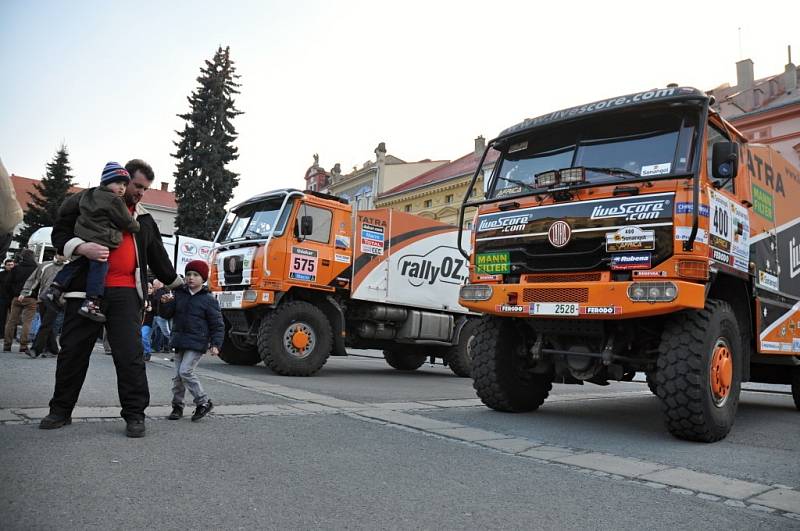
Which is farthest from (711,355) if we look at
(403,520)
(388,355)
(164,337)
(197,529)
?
(164,337)

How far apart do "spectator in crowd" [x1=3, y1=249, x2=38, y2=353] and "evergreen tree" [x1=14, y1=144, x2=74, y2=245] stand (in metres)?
37.5

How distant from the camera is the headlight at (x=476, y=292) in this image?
245 inches

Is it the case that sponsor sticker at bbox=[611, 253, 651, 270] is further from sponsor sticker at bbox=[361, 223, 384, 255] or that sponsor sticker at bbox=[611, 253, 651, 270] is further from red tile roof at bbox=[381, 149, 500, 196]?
red tile roof at bbox=[381, 149, 500, 196]

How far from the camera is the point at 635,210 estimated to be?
545 cm

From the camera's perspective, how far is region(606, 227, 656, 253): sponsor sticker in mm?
5336

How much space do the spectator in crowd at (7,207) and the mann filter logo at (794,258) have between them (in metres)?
7.68

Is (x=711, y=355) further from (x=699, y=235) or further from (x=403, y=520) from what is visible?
(x=403, y=520)

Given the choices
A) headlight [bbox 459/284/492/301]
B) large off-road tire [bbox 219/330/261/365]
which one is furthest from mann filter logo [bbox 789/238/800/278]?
large off-road tire [bbox 219/330/261/365]

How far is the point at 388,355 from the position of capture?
13844mm

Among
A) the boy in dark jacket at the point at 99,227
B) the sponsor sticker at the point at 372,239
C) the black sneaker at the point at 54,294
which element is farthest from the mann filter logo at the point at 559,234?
the sponsor sticker at the point at 372,239

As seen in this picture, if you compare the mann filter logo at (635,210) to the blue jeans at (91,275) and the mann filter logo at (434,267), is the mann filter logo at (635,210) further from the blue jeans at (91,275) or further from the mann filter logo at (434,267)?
the mann filter logo at (434,267)

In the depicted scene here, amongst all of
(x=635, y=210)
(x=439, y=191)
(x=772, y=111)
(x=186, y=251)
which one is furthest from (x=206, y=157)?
(x=635, y=210)

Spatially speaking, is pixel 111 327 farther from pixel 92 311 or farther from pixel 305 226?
pixel 305 226

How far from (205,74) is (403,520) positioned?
40.4 metres
